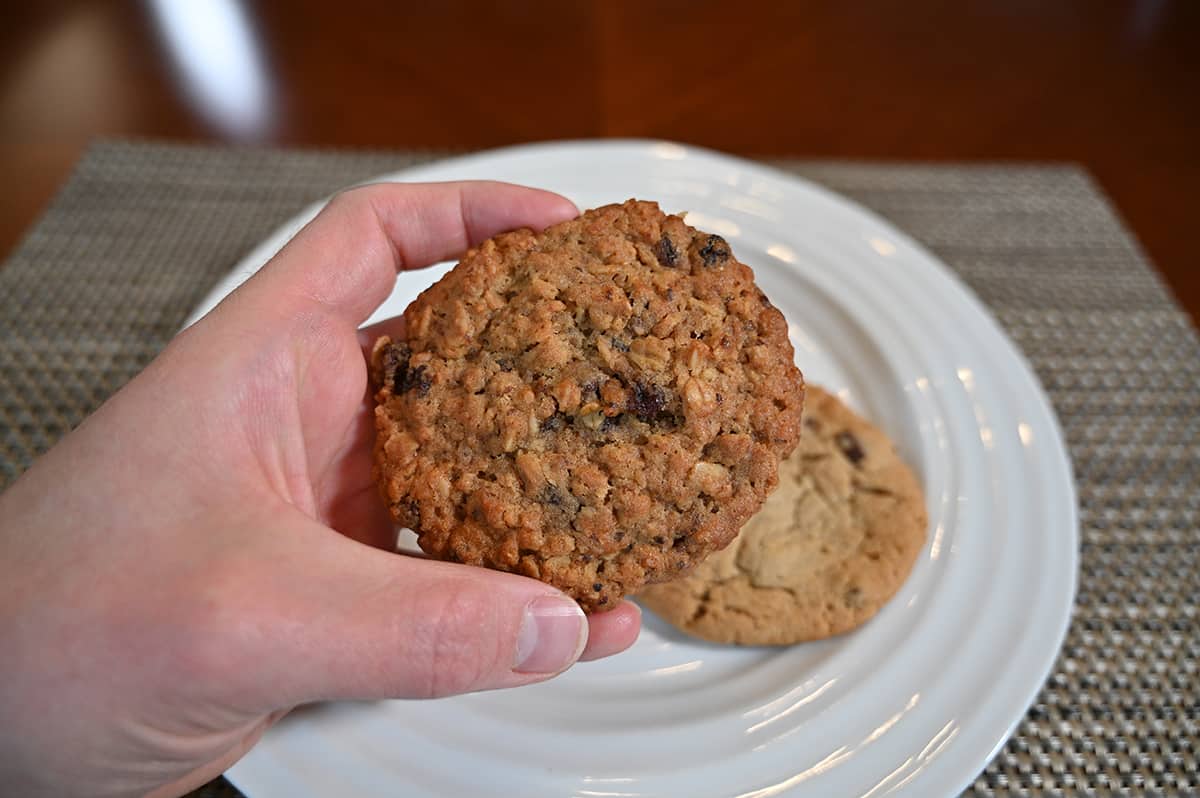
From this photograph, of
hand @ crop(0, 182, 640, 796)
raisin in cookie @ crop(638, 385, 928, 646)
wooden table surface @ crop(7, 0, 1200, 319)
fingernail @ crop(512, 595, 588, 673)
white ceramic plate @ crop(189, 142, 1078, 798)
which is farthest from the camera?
wooden table surface @ crop(7, 0, 1200, 319)

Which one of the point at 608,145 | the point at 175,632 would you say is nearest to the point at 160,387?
the point at 175,632

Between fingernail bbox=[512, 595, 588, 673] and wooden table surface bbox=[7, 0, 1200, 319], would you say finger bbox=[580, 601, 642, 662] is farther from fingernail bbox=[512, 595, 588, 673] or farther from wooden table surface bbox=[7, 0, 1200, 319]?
wooden table surface bbox=[7, 0, 1200, 319]

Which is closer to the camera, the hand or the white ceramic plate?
the hand

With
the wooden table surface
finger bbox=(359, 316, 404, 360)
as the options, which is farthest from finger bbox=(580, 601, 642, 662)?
the wooden table surface

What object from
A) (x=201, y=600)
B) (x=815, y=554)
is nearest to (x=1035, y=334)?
(x=815, y=554)

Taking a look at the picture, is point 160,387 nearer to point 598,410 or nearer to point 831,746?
point 598,410

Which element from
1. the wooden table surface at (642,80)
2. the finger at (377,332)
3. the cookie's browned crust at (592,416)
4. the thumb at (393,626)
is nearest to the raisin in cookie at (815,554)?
the cookie's browned crust at (592,416)

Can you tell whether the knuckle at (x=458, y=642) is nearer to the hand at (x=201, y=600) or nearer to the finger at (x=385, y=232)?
the hand at (x=201, y=600)
